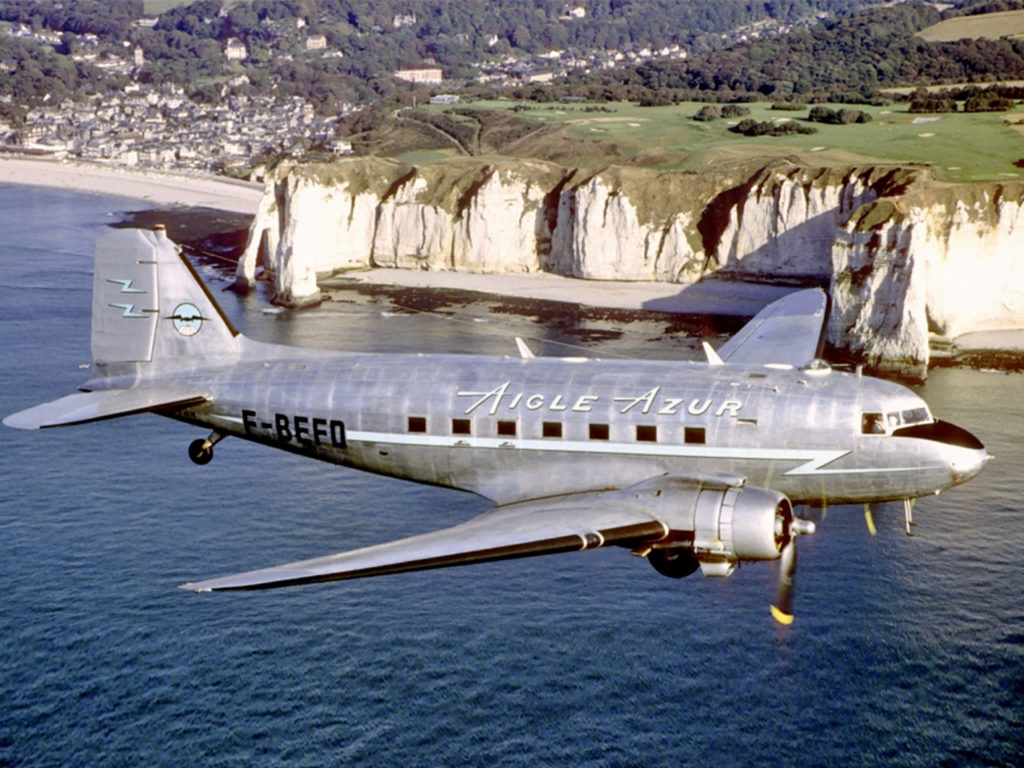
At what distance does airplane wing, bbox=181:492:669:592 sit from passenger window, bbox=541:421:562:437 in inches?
Result: 103

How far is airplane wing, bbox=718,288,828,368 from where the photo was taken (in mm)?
47250

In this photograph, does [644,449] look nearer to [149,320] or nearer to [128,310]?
[149,320]

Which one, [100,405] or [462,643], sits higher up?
[100,405]

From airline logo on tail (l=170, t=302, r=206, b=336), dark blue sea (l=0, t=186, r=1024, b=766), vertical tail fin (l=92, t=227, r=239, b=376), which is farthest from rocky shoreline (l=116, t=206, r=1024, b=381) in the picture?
airline logo on tail (l=170, t=302, r=206, b=336)

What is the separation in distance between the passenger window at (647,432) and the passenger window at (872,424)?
6727 millimetres

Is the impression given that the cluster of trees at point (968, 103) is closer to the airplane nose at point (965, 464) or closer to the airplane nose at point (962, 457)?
the airplane nose at point (962, 457)

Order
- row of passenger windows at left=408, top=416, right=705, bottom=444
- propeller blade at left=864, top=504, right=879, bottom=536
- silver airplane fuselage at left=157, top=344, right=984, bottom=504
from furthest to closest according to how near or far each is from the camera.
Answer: propeller blade at left=864, top=504, right=879, bottom=536
row of passenger windows at left=408, top=416, right=705, bottom=444
silver airplane fuselage at left=157, top=344, right=984, bottom=504

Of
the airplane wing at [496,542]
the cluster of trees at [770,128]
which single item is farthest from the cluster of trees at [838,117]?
the airplane wing at [496,542]

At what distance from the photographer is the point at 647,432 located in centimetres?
3709

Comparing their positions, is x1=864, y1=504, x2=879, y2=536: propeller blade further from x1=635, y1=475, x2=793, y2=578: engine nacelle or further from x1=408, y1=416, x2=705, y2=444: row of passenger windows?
x1=408, y1=416, x2=705, y2=444: row of passenger windows

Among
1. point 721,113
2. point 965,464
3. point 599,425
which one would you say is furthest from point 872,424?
point 721,113

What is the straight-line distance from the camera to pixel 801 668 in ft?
154

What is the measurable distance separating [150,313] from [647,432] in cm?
2194

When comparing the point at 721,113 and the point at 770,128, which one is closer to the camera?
the point at 770,128
